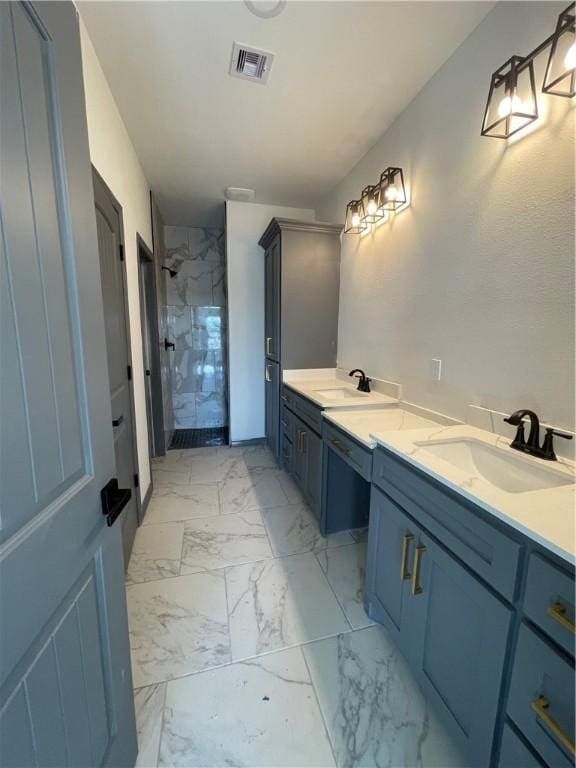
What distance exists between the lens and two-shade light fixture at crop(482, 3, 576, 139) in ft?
3.44

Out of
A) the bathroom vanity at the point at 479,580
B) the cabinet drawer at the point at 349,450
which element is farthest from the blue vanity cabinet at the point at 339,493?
the bathroom vanity at the point at 479,580

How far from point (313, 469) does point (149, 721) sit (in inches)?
55.7

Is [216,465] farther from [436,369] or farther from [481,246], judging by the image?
[481,246]

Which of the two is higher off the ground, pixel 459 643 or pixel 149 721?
pixel 459 643

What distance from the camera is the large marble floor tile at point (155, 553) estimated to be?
1822 mm

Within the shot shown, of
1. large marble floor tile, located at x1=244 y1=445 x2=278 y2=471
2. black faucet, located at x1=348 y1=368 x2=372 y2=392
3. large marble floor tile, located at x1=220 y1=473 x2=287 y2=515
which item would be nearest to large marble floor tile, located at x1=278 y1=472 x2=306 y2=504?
large marble floor tile, located at x1=220 y1=473 x2=287 y2=515

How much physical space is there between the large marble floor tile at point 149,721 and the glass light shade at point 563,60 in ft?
8.33

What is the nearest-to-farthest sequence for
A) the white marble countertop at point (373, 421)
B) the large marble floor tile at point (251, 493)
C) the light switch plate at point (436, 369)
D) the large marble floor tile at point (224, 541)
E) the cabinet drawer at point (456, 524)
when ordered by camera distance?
the cabinet drawer at point (456, 524) → the white marble countertop at point (373, 421) → the light switch plate at point (436, 369) → the large marble floor tile at point (224, 541) → the large marble floor tile at point (251, 493)

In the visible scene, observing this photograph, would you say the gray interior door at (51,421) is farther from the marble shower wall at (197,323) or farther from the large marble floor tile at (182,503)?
the marble shower wall at (197,323)

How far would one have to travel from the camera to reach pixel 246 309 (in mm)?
3607

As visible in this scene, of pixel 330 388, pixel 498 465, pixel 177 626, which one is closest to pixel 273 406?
pixel 330 388

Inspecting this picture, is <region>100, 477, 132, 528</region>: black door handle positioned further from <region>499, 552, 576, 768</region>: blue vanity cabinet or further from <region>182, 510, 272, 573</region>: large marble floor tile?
<region>182, 510, 272, 573</region>: large marble floor tile

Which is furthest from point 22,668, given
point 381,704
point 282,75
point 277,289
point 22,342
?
point 277,289

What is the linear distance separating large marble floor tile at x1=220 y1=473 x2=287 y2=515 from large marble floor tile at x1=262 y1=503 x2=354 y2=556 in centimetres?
13
